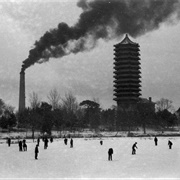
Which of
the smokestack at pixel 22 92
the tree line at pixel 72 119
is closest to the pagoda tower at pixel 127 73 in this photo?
the tree line at pixel 72 119

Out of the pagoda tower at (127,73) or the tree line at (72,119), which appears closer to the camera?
the tree line at (72,119)

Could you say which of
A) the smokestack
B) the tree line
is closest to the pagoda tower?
the tree line

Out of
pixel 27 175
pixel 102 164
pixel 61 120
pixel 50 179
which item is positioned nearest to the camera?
pixel 50 179

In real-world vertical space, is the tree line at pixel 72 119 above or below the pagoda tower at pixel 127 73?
below

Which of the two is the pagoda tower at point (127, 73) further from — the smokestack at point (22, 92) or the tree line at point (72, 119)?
the smokestack at point (22, 92)

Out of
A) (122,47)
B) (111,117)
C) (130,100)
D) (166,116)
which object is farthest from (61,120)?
(122,47)

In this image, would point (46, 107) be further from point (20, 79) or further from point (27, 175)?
point (27, 175)

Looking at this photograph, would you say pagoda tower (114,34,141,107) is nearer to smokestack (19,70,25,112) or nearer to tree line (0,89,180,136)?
tree line (0,89,180,136)

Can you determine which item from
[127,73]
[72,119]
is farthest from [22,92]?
[127,73]
